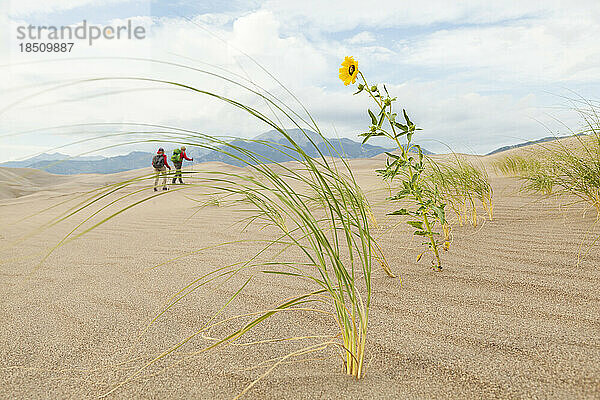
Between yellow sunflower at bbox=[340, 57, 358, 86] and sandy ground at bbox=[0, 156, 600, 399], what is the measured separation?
946 millimetres

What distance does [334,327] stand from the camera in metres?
1.56

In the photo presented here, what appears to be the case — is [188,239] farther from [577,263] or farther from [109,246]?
[577,263]

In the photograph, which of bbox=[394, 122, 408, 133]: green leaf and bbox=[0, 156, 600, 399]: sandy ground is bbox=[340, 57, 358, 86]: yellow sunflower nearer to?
bbox=[394, 122, 408, 133]: green leaf

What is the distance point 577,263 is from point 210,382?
1850 mm

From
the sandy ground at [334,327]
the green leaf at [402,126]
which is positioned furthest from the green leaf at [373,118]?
the sandy ground at [334,327]

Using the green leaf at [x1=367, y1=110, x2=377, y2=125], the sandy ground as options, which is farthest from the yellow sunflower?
the sandy ground

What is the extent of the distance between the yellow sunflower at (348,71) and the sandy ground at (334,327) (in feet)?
3.10

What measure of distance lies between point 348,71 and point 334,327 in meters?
1.13

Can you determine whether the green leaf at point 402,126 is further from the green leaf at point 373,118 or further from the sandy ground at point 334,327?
the sandy ground at point 334,327

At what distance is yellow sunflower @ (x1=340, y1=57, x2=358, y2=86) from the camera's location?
6.36ft

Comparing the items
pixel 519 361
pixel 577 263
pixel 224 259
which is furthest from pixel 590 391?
pixel 224 259

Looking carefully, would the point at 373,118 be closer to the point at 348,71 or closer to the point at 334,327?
the point at 348,71

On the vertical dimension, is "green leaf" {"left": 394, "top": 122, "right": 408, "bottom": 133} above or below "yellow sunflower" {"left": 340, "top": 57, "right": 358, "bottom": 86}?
below

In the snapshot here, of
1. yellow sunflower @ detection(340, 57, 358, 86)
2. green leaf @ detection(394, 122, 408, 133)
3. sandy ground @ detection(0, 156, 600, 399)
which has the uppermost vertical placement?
yellow sunflower @ detection(340, 57, 358, 86)
